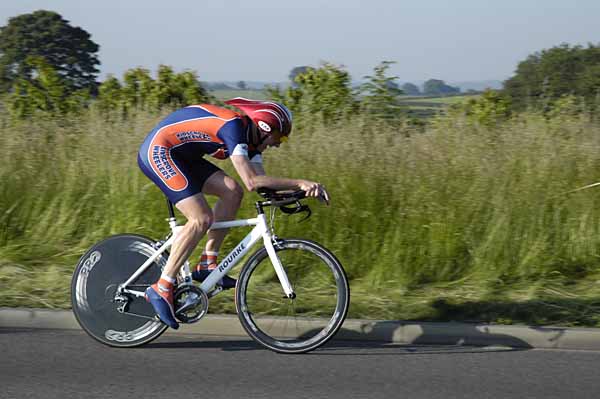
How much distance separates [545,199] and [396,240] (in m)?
1.57

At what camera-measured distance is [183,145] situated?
20.7 feet

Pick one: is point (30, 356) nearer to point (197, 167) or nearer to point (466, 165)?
point (197, 167)

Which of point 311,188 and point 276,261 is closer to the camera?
point 311,188

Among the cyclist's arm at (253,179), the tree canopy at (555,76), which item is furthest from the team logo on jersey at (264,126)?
the tree canopy at (555,76)

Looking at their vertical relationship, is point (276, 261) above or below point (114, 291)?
above

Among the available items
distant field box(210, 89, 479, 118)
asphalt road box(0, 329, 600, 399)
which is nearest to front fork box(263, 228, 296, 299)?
asphalt road box(0, 329, 600, 399)

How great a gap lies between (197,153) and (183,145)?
0.47ft

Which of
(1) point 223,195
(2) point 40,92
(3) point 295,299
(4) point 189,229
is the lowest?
(3) point 295,299

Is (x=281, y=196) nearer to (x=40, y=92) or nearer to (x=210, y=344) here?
(x=210, y=344)

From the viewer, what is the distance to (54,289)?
310 inches

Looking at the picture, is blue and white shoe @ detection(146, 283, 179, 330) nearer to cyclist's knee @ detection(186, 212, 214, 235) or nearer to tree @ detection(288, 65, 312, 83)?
cyclist's knee @ detection(186, 212, 214, 235)

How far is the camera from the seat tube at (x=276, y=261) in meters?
6.30

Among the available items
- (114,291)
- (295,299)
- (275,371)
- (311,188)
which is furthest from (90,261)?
(311,188)

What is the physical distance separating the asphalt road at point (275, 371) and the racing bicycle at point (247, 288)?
157 mm
